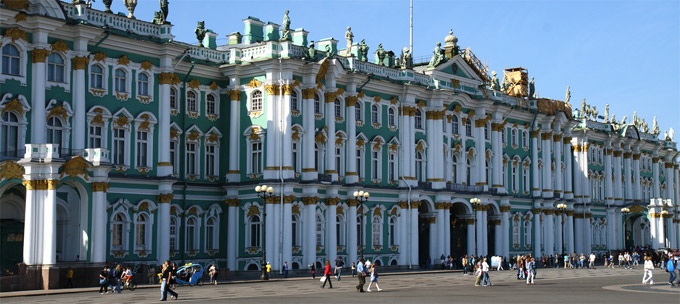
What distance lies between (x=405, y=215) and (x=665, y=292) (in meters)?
31.1

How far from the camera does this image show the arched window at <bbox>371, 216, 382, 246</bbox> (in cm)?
7350

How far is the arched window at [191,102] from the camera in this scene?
64.4m

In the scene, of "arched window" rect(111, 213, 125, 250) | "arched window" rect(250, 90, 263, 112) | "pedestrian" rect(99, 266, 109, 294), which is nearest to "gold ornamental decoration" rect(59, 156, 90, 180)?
"pedestrian" rect(99, 266, 109, 294)

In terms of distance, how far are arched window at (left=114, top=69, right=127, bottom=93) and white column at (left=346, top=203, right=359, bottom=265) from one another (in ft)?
62.3

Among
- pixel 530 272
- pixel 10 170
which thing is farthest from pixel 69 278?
pixel 530 272

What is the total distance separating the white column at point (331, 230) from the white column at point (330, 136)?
1.71 m

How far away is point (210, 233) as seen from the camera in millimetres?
66000

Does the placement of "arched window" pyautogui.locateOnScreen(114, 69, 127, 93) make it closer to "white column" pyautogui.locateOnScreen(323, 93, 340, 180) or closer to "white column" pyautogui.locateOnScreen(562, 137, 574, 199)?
"white column" pyautogui.locateOnScreen(323, 93, 340, 180)

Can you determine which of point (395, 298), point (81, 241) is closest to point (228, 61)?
point (81, 241)

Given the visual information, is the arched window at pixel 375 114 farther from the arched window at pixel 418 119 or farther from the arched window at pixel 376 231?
the arched window at pixel 376 231

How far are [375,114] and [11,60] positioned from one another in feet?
96.5

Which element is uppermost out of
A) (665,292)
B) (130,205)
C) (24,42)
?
(24,42)

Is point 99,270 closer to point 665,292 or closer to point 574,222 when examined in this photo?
point 665,292

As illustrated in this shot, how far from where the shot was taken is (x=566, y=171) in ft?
325
